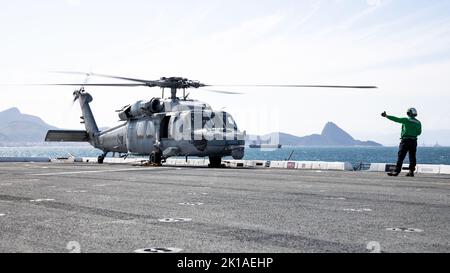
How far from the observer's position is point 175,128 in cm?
2733

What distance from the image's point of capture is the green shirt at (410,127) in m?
16.9

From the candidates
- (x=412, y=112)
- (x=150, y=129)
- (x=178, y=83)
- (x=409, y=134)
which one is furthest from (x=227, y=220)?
(x=150, y=129)

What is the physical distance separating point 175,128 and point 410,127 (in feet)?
45.1

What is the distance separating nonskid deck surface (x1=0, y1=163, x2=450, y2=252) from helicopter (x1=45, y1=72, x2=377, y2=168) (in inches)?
554

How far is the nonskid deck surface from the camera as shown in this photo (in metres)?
5.00

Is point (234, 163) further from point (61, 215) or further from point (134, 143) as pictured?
point (61, 215)

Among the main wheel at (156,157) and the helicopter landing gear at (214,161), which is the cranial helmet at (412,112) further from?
the main wheel at (156,157)

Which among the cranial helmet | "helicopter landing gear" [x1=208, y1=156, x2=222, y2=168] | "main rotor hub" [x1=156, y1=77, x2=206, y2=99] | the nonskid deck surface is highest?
"main rotor hub" [x1=156, y1=77, x2=206, y2=99]

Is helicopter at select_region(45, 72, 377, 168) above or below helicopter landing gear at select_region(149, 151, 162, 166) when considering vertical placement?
above

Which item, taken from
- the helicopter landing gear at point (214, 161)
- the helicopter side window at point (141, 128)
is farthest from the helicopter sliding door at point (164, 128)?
the helicopter landing gear at point (214, 161)

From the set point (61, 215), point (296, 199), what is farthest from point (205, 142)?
point (61, 215)

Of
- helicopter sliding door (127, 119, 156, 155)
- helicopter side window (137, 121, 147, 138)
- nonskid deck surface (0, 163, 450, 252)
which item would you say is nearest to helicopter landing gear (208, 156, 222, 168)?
helicopter sliding door (127, 119, 156, 155)

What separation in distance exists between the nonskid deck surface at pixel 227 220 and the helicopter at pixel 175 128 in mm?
14063

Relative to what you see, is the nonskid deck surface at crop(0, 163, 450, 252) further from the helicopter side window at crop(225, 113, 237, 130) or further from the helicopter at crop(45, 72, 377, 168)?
the helicopter side window at crop(225, 113, 237, 130)
